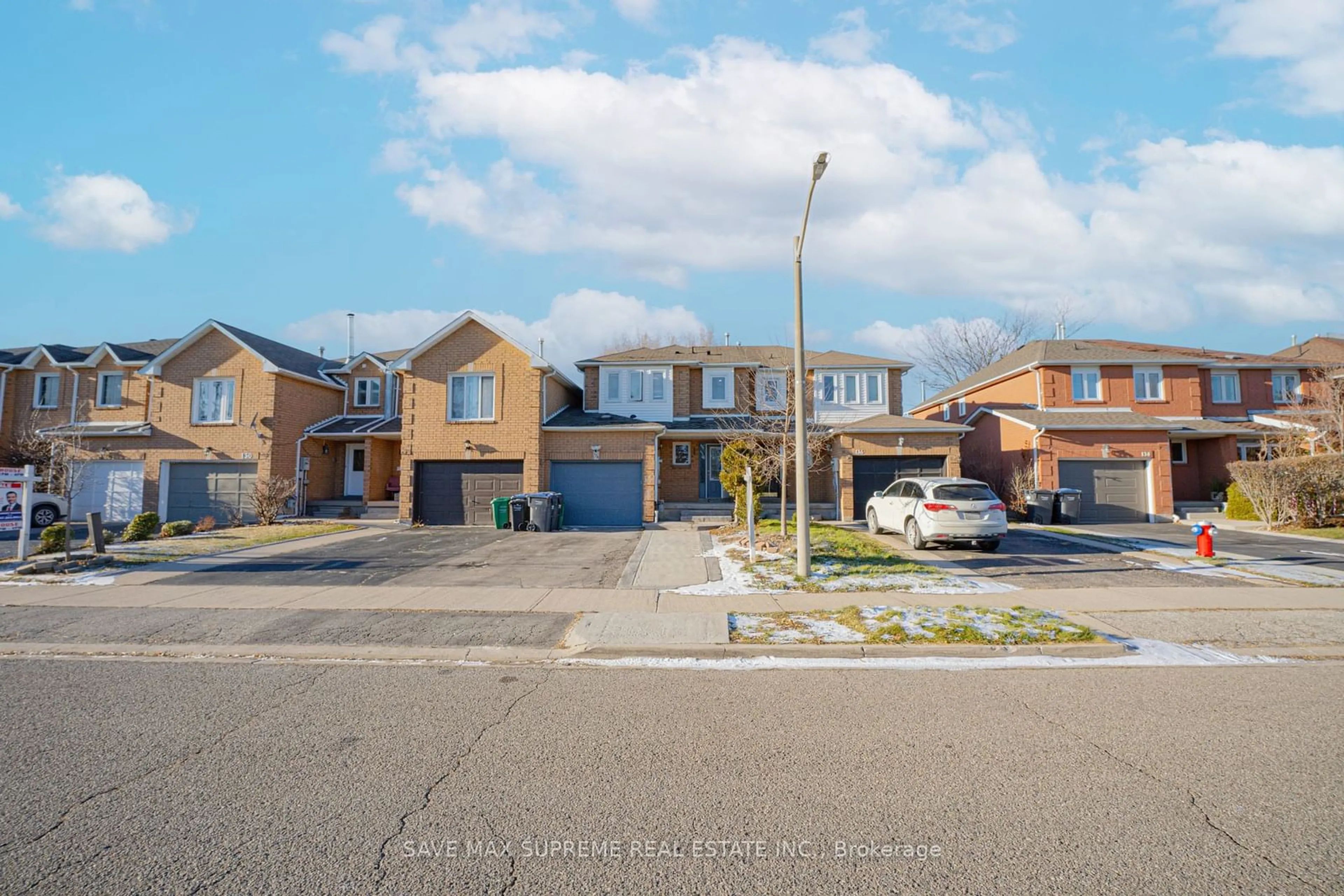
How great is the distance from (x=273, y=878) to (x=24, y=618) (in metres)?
8.98

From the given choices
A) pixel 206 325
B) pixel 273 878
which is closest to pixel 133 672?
pixel 273 878

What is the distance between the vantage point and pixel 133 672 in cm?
653

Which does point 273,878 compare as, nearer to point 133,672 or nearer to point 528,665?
point 528,665

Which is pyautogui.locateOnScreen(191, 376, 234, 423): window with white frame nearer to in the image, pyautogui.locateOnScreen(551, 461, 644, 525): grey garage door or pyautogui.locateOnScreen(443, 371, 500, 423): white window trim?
pyautogui.locateOnScreen(443, 371, 500, 423): white window trim

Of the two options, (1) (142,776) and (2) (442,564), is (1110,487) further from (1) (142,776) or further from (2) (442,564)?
(1) (142,776)

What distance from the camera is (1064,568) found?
12539 millimetres

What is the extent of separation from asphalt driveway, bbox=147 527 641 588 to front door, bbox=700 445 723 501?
7523mm

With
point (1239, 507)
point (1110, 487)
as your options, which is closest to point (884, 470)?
point (1110, 487)

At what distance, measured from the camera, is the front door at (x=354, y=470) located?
26859 millimetres

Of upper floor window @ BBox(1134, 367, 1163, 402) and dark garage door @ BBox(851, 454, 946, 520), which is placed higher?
upper floor window @ BBox(1134, 367, 1163, 402)

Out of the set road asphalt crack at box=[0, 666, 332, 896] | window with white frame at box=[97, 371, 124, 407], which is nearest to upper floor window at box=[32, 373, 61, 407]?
window with white frame at box=[97, 371, 124, 407]

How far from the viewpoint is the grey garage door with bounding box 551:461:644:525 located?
74.1 ft

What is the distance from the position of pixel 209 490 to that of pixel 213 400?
131 inches

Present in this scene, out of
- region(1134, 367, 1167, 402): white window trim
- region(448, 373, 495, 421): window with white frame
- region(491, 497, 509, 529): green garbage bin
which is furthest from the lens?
region(1134, 367, 1167, 402): white window trim
